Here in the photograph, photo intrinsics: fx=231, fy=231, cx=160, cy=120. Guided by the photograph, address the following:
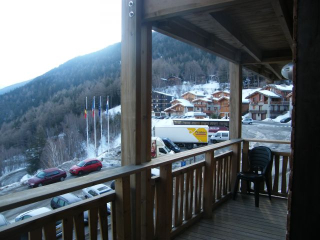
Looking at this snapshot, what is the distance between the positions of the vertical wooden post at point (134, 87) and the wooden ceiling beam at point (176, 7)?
0.08m

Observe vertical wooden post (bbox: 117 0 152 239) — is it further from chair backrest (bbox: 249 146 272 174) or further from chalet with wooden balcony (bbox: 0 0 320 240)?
chair backrest (bbox: 249 146 272 174)

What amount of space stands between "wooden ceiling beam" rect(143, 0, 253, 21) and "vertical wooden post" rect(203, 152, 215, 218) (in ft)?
5.66

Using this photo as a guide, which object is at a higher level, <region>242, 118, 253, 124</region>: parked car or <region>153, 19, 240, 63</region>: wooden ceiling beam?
<region>153, 19, 240, 63</region>: wooden ceiling beam

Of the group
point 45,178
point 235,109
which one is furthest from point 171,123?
point 45,178

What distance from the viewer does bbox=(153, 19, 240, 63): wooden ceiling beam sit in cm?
217

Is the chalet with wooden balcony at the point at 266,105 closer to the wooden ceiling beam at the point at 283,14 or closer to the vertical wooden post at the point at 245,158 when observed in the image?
the vertical wooden post at the point at 245,158

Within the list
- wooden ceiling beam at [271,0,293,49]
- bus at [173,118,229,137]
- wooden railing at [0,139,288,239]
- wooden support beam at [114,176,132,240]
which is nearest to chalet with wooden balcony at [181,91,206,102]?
bus at [173,118,229,137]

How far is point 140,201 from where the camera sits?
→ 6.38 feet

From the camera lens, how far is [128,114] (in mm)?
1896

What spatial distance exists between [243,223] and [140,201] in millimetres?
1537

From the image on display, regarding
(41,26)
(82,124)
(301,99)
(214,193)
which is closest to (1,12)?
(41,26)

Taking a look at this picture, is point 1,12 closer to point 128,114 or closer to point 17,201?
point 128,114

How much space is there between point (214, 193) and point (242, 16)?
2240mm

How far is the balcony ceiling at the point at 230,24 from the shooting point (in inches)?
69.0
